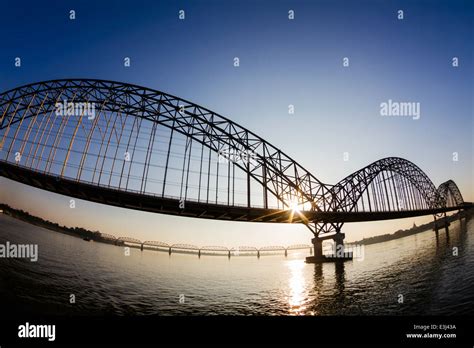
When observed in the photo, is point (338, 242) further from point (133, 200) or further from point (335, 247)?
point (133, 200)

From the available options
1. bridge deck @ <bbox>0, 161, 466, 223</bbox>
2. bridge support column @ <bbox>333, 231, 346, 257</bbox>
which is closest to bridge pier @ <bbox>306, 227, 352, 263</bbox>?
bridge support column @ <bbox>333, 231, 346, 257</bbox>

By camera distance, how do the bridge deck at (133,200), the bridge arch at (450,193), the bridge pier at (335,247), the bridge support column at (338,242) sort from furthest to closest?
the bridge arch at (450,193)
the bridge support column at (338,242)
the bridge pier at (335,247)
the bridge deck at (133,200)

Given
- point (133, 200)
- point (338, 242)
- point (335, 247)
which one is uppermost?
point (133, 200)

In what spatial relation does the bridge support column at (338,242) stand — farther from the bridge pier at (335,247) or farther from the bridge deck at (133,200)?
the bridge deck at (133,200)

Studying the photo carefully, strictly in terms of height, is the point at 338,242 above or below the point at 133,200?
below

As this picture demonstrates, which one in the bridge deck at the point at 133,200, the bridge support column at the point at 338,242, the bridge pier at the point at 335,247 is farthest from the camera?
the bridge support column at the point at 338,242

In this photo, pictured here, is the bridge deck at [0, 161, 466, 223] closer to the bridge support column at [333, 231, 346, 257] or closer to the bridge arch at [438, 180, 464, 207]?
the bridge support column at [333, 231, 346, 257]

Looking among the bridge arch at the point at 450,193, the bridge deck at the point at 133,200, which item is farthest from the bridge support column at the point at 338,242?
the bridge arch at the point at 450,193

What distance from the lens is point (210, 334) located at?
6.76 meters

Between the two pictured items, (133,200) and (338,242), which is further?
(338,242)

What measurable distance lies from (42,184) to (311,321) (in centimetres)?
3045

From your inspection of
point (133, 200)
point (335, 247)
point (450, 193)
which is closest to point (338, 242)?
point (335, 247)

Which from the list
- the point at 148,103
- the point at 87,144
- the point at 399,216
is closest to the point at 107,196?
the point at 87,144

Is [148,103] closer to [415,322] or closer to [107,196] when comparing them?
[107,196]
